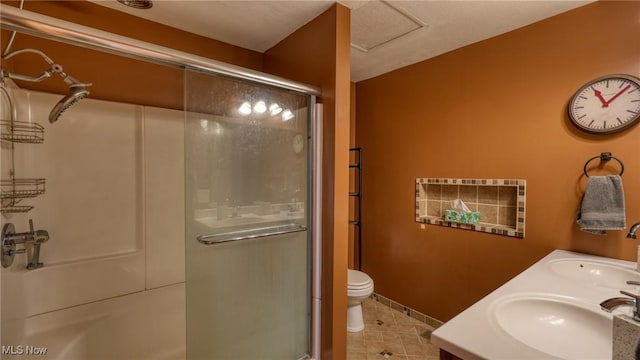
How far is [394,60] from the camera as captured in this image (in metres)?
2.45

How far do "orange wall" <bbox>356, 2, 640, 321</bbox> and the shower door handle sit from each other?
51.5 inches

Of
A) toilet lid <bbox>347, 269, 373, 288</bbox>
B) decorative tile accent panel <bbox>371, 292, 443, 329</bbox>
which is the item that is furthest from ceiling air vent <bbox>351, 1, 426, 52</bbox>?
decorative tile accent panel <bbox>371, 292, 443, 329</bbox>

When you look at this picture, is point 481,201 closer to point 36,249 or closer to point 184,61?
point 184,61

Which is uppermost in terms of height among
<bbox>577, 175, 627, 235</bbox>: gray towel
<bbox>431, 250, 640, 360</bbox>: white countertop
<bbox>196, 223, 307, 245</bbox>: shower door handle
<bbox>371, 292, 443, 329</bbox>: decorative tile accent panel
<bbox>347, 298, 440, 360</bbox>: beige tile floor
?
<bbox>577, 175, 627, 235</bbox>: gray towel

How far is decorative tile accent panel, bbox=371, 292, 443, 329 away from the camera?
93.6 inches

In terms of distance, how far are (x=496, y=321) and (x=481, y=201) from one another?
159 cm

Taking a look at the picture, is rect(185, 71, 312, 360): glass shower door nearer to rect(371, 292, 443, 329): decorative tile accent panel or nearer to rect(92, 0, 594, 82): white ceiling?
rect(92, 0, 594, 82): white ceiling

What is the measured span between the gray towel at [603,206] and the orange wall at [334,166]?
54.0 inches

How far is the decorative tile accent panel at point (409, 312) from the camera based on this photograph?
238 centimetres

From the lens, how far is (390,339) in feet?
7.33

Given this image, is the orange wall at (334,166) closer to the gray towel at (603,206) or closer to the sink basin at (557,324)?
the sink basin at (557,324)

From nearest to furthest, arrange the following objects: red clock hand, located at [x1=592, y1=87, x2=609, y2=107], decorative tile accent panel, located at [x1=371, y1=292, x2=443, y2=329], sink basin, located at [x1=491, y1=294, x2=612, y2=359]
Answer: sink basin, located at [x1=491, y1=294, x2=612, y2=359] < red clock hand, located at [x1=592, y1=87, x2=609, y2=107] < decorative tile accent panel, located at [x1=371, y1=292, x2=443, y2=329]

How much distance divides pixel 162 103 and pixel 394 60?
1.92 metres

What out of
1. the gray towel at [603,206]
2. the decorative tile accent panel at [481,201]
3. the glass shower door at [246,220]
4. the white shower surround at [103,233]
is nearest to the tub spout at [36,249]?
the white shower surround at [103,233]
